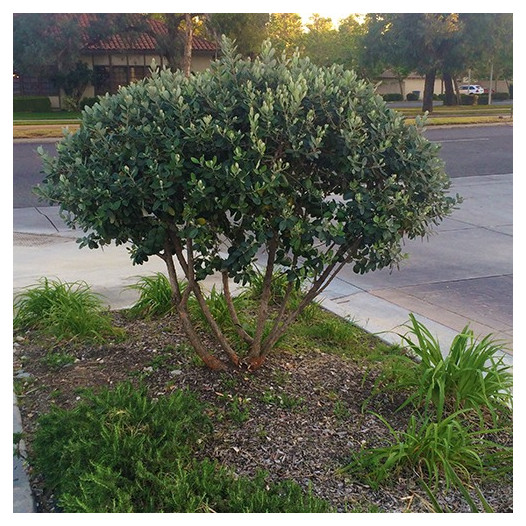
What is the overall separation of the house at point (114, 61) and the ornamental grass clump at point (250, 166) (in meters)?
30.3

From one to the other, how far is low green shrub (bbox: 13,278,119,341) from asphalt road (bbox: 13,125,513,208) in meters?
4.53

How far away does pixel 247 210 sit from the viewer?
141 inches

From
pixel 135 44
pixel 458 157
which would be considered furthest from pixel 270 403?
pixel 135 44

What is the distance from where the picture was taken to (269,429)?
3.65 meters

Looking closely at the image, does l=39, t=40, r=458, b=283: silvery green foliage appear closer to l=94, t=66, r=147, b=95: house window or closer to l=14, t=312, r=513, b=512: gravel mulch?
l=14, t=312, r=513, b=512: gravel mulch

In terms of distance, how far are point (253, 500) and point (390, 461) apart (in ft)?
2.18

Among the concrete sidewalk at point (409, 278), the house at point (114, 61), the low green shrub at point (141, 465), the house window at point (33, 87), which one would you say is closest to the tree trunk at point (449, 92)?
the house at point (114, 61)

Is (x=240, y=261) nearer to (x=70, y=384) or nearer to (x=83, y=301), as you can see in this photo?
(x=70, y=384)

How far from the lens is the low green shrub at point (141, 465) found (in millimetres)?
3006

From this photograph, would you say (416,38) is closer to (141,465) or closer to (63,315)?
A: (63,315)

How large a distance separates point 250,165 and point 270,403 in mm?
1317

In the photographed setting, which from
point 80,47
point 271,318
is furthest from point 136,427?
point 80,47

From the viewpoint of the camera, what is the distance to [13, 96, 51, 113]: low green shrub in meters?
33.6

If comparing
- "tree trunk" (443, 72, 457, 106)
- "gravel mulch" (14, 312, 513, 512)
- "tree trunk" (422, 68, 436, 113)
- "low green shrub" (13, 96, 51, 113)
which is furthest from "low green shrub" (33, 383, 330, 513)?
"tree trunk" (443, 72, 457, 106)
